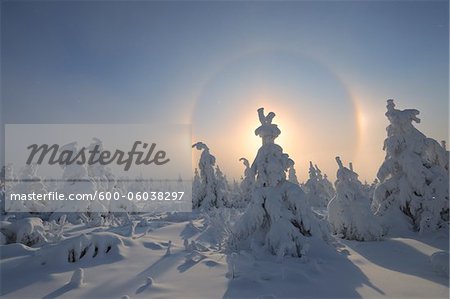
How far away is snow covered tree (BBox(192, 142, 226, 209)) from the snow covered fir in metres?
16.4

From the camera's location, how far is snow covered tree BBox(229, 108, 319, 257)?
10930 mm

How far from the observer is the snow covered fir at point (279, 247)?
7.48 meters

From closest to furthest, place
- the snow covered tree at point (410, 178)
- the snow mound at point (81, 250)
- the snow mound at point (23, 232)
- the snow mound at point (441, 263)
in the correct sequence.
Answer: the snow mound at point (441, 263) < the snow mound at point (81, 250) < the snow mound at point (23, 232) < the snow covered tree at point (410, 178)

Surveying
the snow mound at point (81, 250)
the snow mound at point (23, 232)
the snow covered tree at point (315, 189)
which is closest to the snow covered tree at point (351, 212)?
the snow mound at point (81, 250)

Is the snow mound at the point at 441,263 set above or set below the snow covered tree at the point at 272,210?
below

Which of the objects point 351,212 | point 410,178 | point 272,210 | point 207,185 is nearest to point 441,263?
point 272,210

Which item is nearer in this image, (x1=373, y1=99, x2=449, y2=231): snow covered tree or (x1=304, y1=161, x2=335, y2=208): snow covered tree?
(x1=373, y1=99, x2=449, y2=231): snow covered tree

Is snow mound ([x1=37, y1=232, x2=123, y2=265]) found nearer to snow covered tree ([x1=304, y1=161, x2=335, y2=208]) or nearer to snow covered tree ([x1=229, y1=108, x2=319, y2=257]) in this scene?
snow covered tree ([x1=229, y1=108, x2=319, y2=257])

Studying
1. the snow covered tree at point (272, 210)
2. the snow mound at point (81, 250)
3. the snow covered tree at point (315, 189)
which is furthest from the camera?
the snow covered tree at point (315, 189)

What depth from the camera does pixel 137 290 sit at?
720 cm

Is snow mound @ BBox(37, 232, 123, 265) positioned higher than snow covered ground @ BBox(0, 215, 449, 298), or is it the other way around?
snow mound @ BBox(37, 232, 123, 265)

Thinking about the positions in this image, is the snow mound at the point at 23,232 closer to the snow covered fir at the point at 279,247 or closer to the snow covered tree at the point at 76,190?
the snow covered fir at the point at 279,247

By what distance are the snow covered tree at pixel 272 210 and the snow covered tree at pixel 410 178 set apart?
352 inches

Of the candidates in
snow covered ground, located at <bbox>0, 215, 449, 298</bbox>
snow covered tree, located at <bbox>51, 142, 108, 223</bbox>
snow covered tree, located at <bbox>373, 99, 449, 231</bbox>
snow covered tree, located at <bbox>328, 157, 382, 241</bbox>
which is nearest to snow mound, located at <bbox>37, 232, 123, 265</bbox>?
snow covered ground, located at <bbox>0, 215, 449, 298</bbox>
